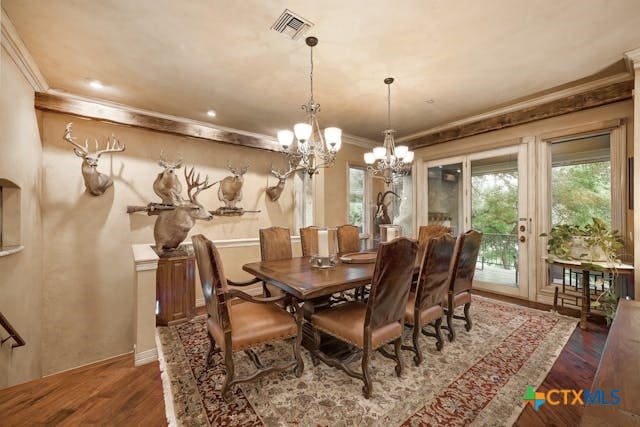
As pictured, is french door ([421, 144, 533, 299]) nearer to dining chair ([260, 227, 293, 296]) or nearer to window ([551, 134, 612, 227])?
window ([551, 134, 612, 227])

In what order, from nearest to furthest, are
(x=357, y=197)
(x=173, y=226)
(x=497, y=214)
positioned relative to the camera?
(x=173, y=226) → (x=497, y=214) → (x=357, y=197)

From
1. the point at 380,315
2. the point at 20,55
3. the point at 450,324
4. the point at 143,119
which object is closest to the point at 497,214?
the point at 450,324

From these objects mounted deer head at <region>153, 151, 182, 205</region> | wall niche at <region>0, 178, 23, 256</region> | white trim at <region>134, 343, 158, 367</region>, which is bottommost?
white trim at <region>134, 343, 158, 367</region>

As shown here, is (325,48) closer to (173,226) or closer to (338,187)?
(173,226)

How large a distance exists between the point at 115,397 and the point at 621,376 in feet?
8.97

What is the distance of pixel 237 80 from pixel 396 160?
207 cm

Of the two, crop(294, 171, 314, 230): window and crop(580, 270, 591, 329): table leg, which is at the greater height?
crop(294, 171, 314, 230): window

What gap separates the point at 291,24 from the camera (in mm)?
2045

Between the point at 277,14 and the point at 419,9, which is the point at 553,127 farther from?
the point at 277,14

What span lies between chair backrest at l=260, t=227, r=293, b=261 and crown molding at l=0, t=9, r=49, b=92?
104 inches

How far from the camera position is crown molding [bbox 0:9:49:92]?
203cm

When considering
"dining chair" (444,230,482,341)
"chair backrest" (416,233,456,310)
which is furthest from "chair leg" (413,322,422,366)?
"dining chair" (444,230,482,341)

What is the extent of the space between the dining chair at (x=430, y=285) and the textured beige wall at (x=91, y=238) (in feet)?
11.4

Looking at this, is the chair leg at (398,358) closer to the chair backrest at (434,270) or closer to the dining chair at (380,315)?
the dining chair at (380,315)
